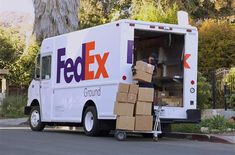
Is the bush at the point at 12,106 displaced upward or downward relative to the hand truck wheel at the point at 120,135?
upward

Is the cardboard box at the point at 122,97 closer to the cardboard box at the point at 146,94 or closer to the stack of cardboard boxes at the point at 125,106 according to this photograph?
the stack of cardboard boxes at the point at 125,106

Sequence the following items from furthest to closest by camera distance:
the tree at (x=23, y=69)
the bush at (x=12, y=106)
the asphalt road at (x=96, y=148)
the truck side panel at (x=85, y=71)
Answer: the tree at (x=23, y=69), the bush at (x=12, y=106), the truck side panel at (x=85, y=71), the asphalt road at (x=96, y=148)

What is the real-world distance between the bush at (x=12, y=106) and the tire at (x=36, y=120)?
9225mm

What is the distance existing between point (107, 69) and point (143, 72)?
3.92 ft

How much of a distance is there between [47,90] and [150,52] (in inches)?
147

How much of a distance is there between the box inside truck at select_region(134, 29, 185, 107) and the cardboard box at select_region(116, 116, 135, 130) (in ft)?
3.90

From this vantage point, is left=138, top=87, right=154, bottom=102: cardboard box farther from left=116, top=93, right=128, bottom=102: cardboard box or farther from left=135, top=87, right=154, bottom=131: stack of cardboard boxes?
left=116, top=93, right=128, bottom=102: cardboard box

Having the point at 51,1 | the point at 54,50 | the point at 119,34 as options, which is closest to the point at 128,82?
the point at 119,34

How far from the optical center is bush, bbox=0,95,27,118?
2898 cm

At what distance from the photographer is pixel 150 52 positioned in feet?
58.3

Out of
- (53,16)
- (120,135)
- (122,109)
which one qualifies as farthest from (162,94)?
(53,16)

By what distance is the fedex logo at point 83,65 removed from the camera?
16266 millimetres

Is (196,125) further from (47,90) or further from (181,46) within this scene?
(47,90)

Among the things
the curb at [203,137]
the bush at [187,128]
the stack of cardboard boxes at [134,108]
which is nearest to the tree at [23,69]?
the bush at [187,128]
